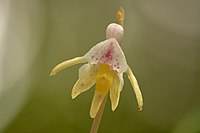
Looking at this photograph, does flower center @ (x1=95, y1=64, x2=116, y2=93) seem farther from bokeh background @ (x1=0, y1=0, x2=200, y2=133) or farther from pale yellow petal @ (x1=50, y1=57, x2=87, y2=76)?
bokeh background @ (x1=0, y1=0, x2=200, y2=133)

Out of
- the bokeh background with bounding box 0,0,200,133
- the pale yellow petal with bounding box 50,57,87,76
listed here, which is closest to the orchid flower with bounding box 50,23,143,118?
the pale yellow petal with bounding box 50,57,87,76

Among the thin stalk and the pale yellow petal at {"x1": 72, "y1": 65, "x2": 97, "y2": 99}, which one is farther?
the pale yellow petal at {"x1": 72, "y1": 65, "x2": 97, "y2": 99}

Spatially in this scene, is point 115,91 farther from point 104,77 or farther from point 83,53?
point 83,53

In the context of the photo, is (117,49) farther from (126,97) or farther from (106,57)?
(126,97)

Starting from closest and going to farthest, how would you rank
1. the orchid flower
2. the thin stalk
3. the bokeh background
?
the thin stalk
the orchid flower
the bokeh background

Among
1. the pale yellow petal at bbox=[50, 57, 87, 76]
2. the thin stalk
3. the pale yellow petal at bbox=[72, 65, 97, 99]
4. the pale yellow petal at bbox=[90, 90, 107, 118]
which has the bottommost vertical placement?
the thin stalk

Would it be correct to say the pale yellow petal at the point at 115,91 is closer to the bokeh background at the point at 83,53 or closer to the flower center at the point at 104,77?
the flower center at the point at 104,77

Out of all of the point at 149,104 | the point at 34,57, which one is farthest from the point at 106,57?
the point at 149,104
